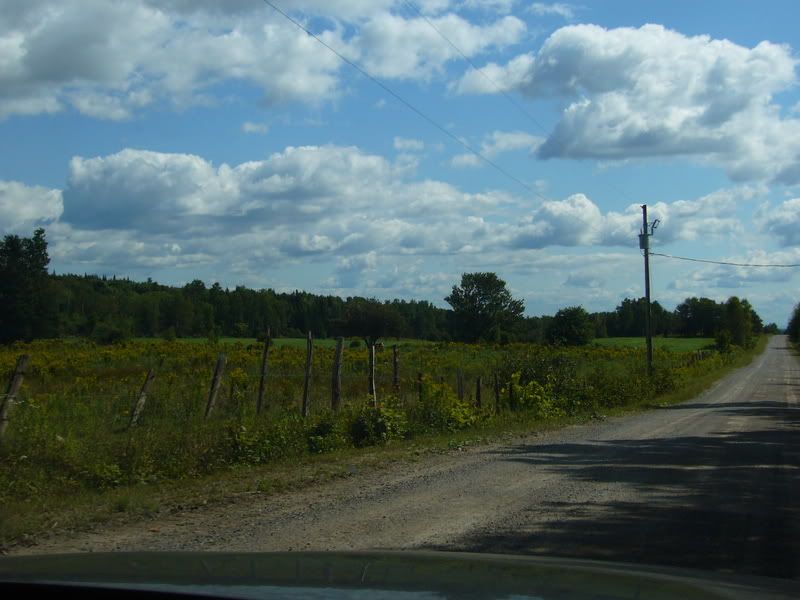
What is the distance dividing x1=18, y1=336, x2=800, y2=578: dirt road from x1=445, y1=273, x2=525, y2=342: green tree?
84967 millimetres

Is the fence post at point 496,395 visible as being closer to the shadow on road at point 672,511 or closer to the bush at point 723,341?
the shadow on road at point 672,511

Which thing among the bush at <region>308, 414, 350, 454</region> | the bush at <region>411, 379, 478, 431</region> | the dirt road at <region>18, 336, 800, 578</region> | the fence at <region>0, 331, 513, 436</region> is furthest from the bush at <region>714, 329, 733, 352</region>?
the bush at <region>308, 414, 350, 454</region>

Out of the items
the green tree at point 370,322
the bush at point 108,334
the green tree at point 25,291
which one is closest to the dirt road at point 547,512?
the green tree at point 370,322

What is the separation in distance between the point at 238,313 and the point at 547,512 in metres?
97.6

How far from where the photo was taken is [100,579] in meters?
3.49

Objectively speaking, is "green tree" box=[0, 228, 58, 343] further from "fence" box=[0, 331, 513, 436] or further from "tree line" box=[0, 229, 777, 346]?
"fence" box=[0, 331, 513, 436]

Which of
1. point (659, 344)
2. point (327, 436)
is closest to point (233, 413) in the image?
point (327, 436)

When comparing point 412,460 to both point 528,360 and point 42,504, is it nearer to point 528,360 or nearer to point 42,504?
point 42,504

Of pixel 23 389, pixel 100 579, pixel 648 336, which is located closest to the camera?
pixel 100 579

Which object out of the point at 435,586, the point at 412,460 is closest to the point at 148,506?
the point at 412,460

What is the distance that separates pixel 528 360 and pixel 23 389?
50.2 feet

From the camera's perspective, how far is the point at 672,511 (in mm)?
8672

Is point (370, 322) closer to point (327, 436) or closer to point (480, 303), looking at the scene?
point (480, 303)

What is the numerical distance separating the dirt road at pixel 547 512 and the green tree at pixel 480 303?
8497cm
